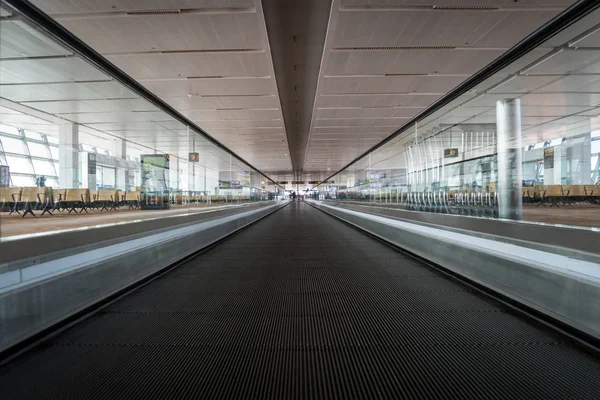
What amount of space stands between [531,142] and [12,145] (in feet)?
23.9

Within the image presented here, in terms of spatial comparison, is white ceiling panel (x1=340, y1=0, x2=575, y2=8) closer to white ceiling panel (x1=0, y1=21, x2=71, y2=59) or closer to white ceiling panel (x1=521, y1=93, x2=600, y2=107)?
white ceiling panel (x1=521, y1=93, x2=600, y2=107)

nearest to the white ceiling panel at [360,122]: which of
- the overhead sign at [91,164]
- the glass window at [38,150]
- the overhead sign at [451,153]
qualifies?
the overhead sign at [451,153]

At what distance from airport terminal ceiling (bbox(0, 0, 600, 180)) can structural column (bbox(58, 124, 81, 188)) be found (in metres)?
0.33

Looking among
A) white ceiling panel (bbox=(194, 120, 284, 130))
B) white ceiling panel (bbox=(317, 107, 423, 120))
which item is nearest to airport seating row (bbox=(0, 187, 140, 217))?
white ceiling panel (bbox=(194, 120, 284, 130))

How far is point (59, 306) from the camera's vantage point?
257cm

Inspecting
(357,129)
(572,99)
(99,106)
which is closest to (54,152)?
(99,106)

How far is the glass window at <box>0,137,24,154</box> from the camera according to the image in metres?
2.96

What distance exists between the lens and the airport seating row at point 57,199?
375 cm

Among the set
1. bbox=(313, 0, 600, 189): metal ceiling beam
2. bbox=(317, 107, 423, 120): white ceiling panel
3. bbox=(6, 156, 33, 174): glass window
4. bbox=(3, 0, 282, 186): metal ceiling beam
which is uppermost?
bbox=(317, 107, 423, 120): white ceiling panel

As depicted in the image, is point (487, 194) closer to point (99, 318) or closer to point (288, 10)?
point (288, 10)

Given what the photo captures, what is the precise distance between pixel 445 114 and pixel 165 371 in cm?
856

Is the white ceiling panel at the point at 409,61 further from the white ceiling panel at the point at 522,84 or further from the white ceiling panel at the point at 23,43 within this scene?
the white ceiling panel at the point at 23,43

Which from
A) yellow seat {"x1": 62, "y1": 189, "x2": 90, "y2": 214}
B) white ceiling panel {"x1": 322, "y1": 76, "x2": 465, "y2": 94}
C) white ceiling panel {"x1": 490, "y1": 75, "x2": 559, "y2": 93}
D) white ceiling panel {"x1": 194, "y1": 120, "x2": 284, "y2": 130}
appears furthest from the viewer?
white ceiling panel {"x1": 194, "y1": 120, "x2": 284, "y2": 130}

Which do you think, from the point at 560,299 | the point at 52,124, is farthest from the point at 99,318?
the point at 52,124
